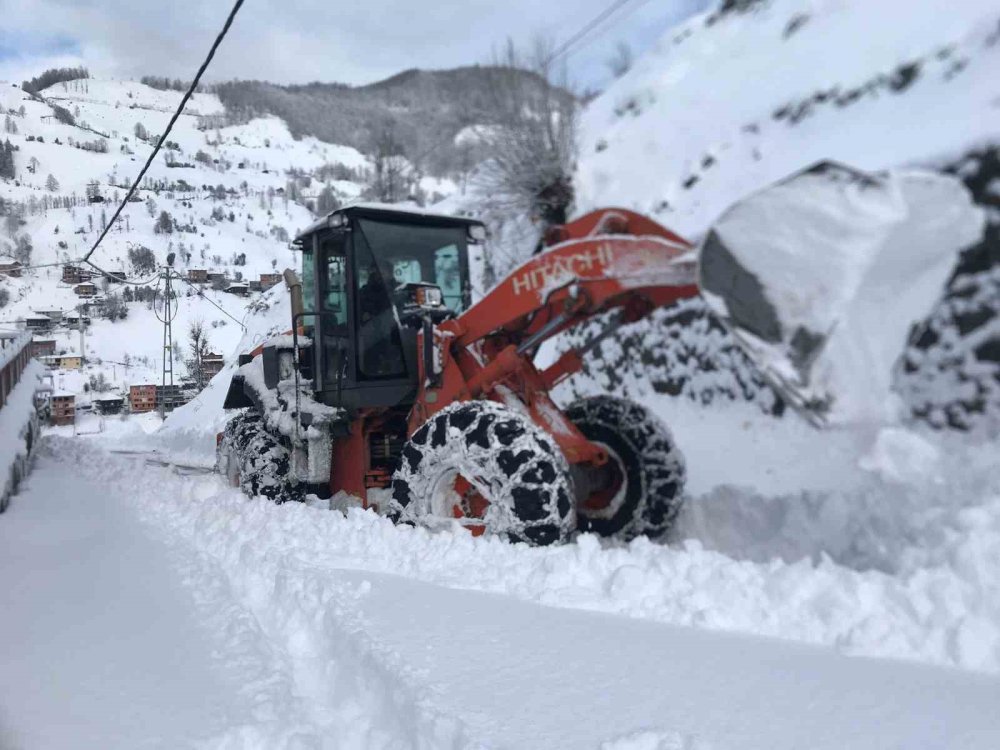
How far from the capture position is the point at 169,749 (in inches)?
91.7

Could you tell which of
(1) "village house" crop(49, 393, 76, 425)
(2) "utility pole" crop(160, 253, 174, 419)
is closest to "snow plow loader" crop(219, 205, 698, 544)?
(2) "utility pole" crop(160, 253, 174, 419)

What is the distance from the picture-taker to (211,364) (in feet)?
50.5

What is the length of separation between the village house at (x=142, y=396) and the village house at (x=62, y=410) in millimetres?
1594

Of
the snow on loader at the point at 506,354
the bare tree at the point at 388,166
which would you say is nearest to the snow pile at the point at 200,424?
the snow on loader at the point at 506,354

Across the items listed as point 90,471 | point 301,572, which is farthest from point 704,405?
point 90,471

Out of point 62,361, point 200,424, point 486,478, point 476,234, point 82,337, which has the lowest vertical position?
point 486,478

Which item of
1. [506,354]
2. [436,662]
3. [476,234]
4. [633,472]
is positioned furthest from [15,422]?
[436,662]

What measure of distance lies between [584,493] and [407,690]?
246 cm

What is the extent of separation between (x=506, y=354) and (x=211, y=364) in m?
12.4

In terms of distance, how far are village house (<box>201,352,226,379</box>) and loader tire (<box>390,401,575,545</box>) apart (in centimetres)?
1175

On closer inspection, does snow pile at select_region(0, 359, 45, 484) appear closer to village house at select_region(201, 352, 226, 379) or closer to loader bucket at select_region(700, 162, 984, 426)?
village house at select_region(201, 352, 226, 379)

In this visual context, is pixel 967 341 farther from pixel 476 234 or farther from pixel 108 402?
pixel 108 402

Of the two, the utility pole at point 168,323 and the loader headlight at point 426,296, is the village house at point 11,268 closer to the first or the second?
the utility pole at point 168,323

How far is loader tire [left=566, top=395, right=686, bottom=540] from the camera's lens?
4688 millimetres
